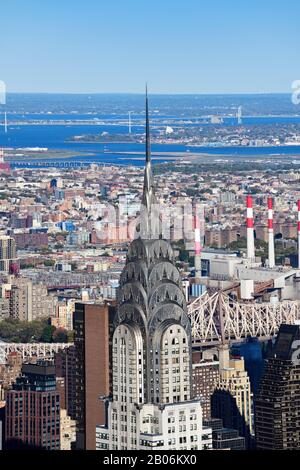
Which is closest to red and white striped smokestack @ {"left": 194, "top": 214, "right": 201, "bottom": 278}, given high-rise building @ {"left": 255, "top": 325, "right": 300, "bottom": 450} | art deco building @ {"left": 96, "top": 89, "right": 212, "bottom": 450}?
high-rise building @ {"left": 255, "top": 325, "right": 300, "bottom": 450}

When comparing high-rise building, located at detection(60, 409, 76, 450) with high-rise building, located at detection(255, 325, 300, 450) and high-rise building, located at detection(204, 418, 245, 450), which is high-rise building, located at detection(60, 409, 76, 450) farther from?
high-rise building, located at detection(255, 325, 300, 450)

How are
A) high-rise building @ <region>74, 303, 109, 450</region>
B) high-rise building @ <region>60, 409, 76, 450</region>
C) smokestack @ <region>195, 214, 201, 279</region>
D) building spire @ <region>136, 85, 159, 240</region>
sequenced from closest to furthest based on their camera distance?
building spire @ <region>136, 85, 159, 240</region> < high-rise building @ <region>74, 303, 109, 450</region> < high-rise building @ <region>60, 409, 76, 450</region> < smokestack @ <region>195, 214, 201, 279</region>

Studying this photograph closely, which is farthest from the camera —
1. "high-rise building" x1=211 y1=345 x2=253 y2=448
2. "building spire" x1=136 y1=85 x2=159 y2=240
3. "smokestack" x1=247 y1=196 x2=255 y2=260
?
"smokestack" x1=247 y1=196 x2=255 y2=260

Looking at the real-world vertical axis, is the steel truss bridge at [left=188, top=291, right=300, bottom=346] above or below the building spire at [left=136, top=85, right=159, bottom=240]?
below

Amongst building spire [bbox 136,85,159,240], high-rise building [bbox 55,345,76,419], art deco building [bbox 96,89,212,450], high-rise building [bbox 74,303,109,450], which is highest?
building spire [bbox 136,85,159,240]

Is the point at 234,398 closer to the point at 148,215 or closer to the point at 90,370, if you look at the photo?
the point at 90,370

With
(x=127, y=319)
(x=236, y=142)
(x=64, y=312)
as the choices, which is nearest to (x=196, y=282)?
(x=64, y=312)
